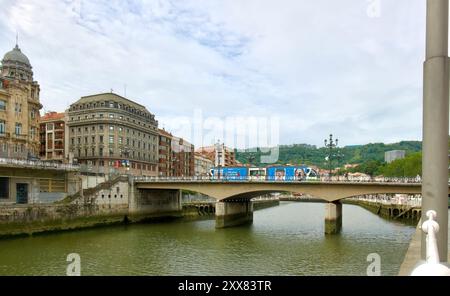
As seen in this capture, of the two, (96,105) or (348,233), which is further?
(96,105)

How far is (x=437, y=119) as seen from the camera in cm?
386

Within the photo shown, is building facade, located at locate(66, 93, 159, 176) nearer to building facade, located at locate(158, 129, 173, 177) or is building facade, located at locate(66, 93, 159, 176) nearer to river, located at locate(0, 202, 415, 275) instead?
building facade, located at locate(158, 129, 173, 177)

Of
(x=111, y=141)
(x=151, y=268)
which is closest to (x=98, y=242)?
(x=151, y=268)

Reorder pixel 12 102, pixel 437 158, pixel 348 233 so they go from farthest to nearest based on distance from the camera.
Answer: pixel 12 102 < pixel 348 233 < pixel 437 158

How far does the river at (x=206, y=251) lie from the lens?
20.6 metres

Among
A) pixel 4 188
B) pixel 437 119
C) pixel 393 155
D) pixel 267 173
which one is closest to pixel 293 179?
pixel 267 173

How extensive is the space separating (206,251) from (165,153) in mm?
66668

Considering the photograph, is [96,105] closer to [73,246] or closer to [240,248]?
[73,246]

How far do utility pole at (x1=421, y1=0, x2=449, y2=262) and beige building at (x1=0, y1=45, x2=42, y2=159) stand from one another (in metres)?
48.8

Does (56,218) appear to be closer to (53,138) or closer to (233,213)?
(233,213)

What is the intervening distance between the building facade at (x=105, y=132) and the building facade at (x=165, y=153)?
13216 mm

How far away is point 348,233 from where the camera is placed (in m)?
36.8

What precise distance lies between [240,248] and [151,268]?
920 centimetres

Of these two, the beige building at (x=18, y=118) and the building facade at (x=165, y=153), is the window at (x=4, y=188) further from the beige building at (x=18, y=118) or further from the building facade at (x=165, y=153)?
the building facade at (x=165, y=153)
